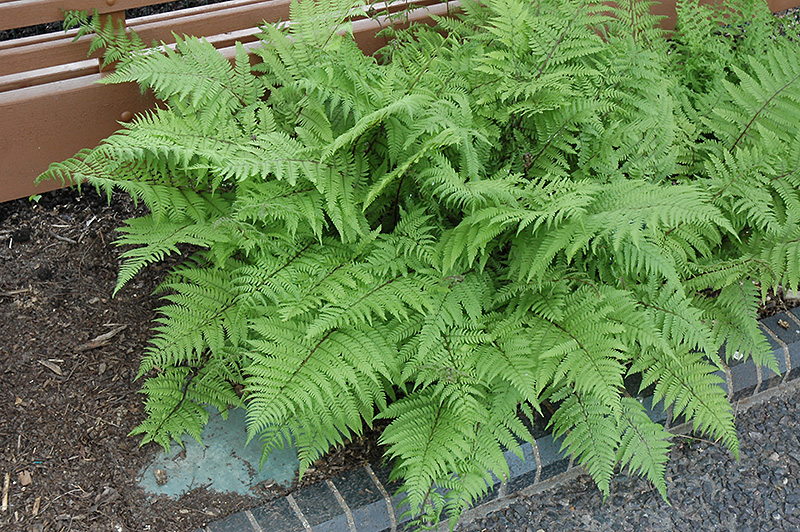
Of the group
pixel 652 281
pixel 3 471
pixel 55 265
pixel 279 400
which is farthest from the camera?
pixel 55 265

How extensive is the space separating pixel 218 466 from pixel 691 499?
6.16 feet

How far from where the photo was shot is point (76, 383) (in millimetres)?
2676

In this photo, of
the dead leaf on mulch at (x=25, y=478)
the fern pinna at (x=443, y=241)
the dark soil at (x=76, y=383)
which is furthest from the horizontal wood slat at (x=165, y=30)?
the dead leaf on mulch at (x=25, y=478)

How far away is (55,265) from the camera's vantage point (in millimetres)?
3006

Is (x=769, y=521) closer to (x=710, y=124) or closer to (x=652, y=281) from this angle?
(x=652, y=281)

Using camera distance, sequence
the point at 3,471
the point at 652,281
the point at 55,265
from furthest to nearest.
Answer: the point at 55,265 → the point at 652,281 → the point at 3,471

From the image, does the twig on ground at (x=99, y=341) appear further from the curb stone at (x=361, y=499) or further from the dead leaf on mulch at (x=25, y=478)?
the curb stone at (x=361, y=499)

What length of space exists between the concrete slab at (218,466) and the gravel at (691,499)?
75 centimetres

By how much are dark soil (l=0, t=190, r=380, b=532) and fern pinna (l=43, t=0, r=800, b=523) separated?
16cm

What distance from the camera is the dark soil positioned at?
2.37 meters

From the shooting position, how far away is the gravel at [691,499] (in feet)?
8.63

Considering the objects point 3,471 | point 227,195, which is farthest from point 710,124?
point 3,471

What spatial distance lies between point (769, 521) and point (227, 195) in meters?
2.53

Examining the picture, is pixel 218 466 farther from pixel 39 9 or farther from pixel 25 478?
pixel 39 9
